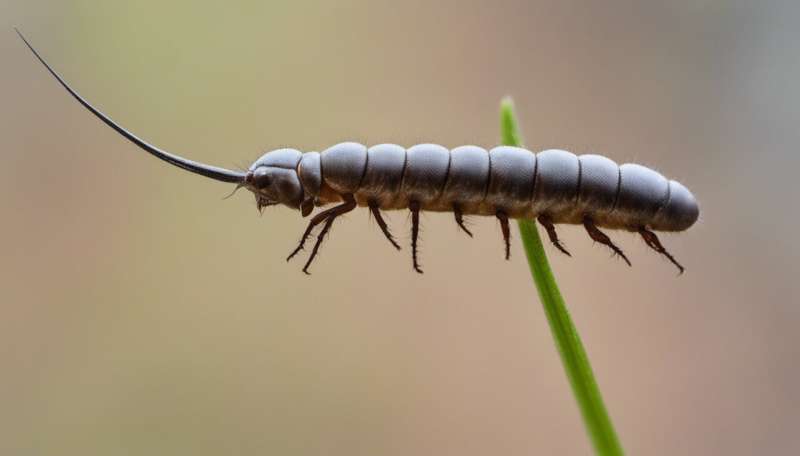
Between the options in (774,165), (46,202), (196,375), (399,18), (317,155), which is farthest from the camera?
(399,18)

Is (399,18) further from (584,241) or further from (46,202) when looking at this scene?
(46,202)

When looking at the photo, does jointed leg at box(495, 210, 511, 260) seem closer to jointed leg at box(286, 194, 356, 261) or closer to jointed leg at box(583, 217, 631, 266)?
jointed leg at box(583, 217, 631, 266)

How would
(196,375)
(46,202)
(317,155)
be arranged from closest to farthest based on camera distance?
(317,155) → (196,375) → (46,202)

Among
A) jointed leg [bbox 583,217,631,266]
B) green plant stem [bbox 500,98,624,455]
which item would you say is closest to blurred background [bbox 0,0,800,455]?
jointed leg [bbox 583,217,631,266]

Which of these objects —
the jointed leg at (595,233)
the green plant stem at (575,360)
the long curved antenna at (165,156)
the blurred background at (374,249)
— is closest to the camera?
the green plant stem at (575,360)

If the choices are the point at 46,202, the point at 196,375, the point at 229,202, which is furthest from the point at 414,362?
the point at 46,202

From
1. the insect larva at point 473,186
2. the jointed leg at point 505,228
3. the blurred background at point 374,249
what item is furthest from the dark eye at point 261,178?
the blurred background at point 374,249

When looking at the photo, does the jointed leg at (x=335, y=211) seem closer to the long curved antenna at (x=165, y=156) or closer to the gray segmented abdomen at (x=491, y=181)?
the gray segmented abdomen at (x=491, y=181)

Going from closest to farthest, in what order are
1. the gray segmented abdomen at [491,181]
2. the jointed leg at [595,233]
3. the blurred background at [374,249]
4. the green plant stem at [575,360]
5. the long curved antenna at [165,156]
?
the green plant stem at [575,360]
the long curved antenna at [165,156]
the gray segmented abdomen at [491,181]
the jointed leg at [595,233]
the blurred background at [374,249]
